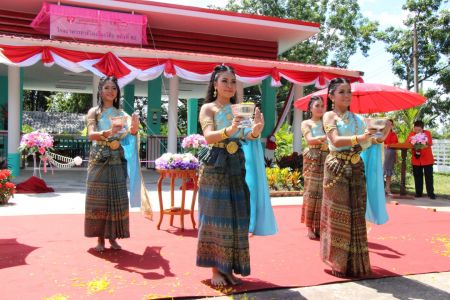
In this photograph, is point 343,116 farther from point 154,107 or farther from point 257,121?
point 154,107

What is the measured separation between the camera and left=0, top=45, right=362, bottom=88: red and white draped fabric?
954 cm

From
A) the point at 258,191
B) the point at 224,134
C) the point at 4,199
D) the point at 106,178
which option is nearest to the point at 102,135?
the point at 106,178

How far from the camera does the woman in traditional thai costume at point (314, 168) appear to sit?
539 centimetres

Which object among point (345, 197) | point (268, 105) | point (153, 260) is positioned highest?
point (268, 105)

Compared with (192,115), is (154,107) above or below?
below

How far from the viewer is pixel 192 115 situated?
66.8 ft

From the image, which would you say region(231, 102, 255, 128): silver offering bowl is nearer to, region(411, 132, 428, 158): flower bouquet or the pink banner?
region(411, 132, 428, 158): flower bouquet

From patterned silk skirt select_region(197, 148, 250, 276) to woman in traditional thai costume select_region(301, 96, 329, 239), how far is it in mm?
2092

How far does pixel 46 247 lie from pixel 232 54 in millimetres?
10759

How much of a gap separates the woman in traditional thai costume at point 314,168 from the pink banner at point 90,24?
856 cm

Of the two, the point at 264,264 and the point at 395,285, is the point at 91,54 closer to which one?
the point at 264,264

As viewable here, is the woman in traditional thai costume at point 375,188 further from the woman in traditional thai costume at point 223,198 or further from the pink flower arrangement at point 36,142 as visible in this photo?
the pink flower arrangement at point 36,142

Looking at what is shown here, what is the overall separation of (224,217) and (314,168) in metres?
2.33

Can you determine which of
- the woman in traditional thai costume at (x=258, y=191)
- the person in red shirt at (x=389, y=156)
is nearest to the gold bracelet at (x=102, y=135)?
the woman in traditional thai costume at (x=258, y=191)
